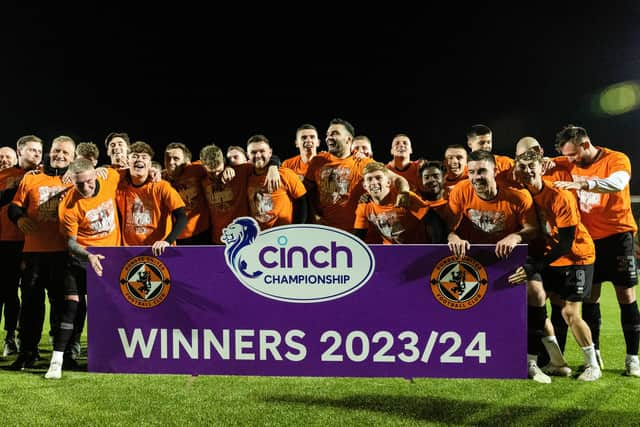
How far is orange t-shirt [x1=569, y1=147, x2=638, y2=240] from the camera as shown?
14.7ft

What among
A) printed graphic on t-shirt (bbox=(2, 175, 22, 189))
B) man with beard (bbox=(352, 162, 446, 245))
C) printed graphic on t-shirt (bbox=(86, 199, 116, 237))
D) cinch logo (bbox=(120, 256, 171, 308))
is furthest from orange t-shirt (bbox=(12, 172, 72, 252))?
man with beard (bbox=(352, 162, 446, 245))

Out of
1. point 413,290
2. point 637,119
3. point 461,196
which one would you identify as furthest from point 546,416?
point 637,119

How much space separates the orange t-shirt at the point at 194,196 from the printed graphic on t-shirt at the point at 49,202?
102 centimetres

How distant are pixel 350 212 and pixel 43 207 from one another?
106 inches

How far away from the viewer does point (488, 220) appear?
4.09 metres

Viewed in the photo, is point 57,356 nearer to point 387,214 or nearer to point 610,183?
point 387,214

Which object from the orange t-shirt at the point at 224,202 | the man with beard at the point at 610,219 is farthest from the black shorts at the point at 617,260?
the orange t-shirt at the point at 224,202

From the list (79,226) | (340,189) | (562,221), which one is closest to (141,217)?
(79,226)

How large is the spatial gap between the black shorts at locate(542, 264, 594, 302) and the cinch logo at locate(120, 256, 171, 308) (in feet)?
9.89

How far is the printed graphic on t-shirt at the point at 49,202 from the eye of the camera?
4.62 meters

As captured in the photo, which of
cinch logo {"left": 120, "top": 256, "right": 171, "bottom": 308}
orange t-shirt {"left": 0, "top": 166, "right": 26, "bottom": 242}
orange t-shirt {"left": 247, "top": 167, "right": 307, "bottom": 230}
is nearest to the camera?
cinch logo {"left": 120, "top": 256, "right": 171, "bottom": 308}

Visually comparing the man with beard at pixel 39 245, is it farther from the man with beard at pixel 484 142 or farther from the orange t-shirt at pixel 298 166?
the man with beard at pixel 484 142

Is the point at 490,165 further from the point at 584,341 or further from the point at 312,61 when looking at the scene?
the point at 312,61

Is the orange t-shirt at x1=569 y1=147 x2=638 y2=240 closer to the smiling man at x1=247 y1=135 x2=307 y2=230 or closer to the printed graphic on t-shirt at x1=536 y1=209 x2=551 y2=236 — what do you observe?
the printed graphic on t-shirt at x1=536 y1=209 x2=551 y2=236
